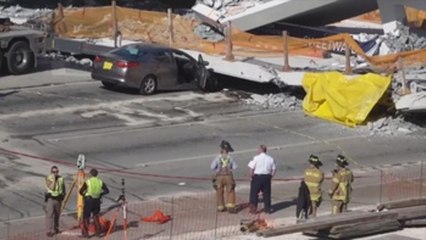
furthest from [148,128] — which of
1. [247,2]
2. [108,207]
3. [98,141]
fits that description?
[247,2]

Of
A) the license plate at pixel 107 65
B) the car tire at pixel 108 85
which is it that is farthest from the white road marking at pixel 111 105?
the car tire at pixel 108 85

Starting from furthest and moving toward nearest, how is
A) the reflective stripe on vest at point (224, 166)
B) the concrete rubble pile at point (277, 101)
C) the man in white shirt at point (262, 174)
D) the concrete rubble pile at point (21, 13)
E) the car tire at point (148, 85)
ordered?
the concrete rubble pile at point (21, 13) → the car tire at point (148, 85) → the concrete rubble pile at point (277, 101) → the reflective stripe on vest at point (224, 166) → the man in white shirt at point (262, 174)

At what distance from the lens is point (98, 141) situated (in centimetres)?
2697

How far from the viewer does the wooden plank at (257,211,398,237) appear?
19.4m

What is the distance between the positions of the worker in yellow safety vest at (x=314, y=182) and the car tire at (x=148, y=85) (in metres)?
11.6

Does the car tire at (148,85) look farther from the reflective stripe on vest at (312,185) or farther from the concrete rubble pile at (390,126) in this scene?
the reflective stripe on vest at (312,185)

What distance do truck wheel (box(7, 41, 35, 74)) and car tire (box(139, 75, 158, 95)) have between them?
177 inches

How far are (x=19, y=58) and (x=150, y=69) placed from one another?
479 centimetres

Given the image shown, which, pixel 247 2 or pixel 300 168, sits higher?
pixel 247 2

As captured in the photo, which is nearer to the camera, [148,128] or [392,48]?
[148,128]

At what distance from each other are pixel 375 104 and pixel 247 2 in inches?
475

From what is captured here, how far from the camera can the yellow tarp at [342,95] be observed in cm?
2945

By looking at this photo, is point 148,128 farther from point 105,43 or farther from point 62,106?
point 105,43

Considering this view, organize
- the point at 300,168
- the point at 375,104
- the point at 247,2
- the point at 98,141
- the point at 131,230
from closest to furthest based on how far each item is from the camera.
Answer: the point at 131,230, the point at 300,168, the point at 98,141, the point at 375,104, the point at 247,2
